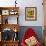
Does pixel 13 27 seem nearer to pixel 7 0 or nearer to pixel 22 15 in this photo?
pixel 22 15

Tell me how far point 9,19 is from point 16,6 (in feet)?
1.81

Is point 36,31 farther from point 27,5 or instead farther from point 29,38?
point 27,5

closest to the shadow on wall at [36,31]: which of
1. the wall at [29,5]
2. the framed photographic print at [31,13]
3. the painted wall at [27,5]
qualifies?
the wall at [29,5]

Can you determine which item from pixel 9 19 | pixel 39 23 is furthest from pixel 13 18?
pixel 39 23

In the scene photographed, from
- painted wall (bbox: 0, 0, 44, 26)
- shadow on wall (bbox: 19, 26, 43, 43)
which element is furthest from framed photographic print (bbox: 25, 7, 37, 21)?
shadow on wall (bbox: 19, 26, 43, 43)

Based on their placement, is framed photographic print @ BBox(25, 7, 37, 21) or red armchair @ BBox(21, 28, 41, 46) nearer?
red armchair @ BBox(21, 28, 41, 46)

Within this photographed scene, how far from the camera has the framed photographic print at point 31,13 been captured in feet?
20.0

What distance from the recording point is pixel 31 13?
6109mm

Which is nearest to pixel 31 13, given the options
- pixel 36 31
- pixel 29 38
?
pixel 36 31

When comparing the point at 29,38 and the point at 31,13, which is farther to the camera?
the point at 31,13

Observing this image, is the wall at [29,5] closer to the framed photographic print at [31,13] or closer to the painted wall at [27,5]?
the painted wall at [27,5]

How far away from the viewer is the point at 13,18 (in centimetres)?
611

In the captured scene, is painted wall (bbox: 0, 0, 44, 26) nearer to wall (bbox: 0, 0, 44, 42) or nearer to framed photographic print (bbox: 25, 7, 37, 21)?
wall (bbox: 0, 0, 44, 42)

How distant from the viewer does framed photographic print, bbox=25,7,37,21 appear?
20.0 feet
